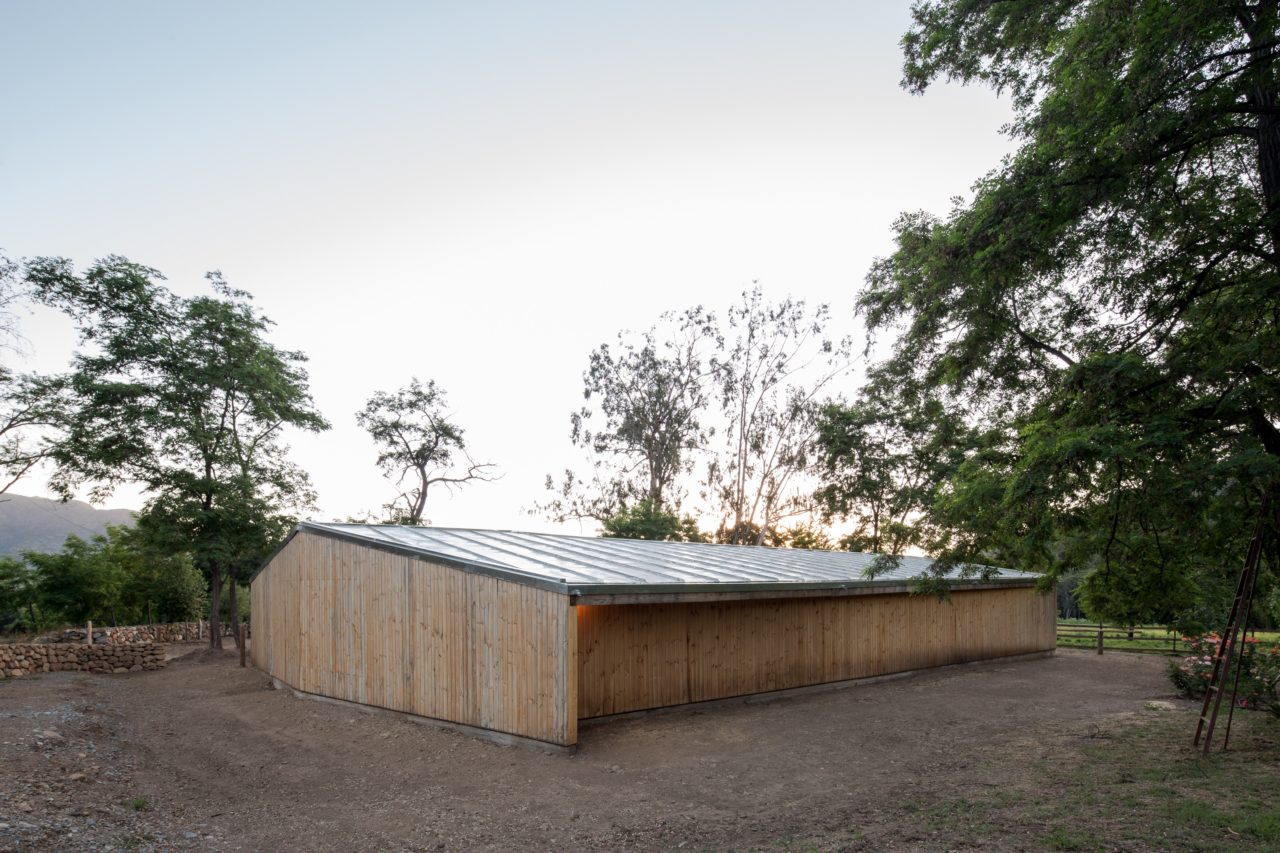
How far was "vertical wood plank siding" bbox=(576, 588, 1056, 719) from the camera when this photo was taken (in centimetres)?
1013

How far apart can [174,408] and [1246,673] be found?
2650 cm

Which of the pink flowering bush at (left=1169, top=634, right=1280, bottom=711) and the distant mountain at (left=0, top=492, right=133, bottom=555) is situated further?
the distant mountain at (left=0, top=492, right=133, bottom=555)

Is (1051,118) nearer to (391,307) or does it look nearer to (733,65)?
(733,65)

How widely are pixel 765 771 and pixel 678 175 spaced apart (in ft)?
49.2

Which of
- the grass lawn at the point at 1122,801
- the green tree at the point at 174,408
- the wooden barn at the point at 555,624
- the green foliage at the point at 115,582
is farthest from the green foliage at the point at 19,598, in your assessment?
the grass lawn at the point at 1122,801

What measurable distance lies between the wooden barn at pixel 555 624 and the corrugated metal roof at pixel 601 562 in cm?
4

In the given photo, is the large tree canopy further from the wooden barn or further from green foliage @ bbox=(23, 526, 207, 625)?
green foliage @ bbox=(23, 526, 207, 625)

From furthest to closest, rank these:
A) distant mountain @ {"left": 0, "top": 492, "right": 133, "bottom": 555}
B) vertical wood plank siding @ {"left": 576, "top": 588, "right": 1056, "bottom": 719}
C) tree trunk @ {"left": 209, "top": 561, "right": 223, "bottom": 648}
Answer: distant mountain @ {"left": 0, "top": 492, "right": 133, "bottom": 555}
tree trunk @ {"left": 209, "top": 561, "right": 223, "bottom": 648}
vertical wood plank siding @ {"left": 576, "top": 588, "right": 1056, "bottom": 719}

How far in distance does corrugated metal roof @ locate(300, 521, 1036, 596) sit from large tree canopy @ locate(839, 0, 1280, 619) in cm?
377

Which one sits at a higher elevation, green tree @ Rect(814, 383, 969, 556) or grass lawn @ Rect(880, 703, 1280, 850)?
green tree @ Rect(814, 383, 969, 556)

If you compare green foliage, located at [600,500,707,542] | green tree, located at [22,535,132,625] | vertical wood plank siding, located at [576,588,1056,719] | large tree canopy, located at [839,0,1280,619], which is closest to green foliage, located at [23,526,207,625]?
green tree, located at [22,535,132,625]

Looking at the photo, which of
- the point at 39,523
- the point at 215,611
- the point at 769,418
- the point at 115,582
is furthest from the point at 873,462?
the point at 39,523

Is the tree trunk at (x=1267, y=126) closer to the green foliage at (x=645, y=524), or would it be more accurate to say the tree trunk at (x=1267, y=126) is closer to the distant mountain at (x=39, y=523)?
the green foliage at (x=645, y=524)

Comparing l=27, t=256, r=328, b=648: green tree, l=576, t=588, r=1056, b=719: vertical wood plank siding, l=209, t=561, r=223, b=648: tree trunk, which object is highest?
l=27, t=256, r=328, b=648: green tree
